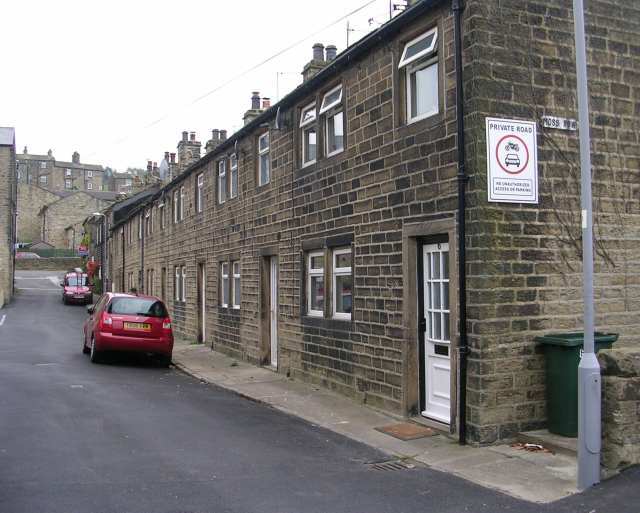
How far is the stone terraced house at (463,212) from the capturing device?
26.2 ft

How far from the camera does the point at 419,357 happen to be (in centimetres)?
924

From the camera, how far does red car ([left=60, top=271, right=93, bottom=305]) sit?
141 ft

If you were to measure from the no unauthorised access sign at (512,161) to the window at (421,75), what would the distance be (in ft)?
3.62

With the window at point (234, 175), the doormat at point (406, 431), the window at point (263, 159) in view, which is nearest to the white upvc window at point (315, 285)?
the window at point (263, 159)

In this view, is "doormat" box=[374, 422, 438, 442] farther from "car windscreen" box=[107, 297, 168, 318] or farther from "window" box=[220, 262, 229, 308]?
"window" box=[220, 262, 229, 308]

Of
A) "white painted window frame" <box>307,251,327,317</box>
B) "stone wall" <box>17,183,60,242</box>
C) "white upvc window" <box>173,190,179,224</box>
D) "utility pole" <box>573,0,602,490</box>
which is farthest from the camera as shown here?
"stone wall" <box>17,183,60,242</box>

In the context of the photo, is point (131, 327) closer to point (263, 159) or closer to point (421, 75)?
point (263, 159)

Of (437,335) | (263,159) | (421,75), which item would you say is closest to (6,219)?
(263,159)

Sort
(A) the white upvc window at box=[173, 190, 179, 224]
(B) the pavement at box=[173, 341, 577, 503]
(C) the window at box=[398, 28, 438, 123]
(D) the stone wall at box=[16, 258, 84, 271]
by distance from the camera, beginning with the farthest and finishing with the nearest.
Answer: (D) the stone wall at box=[16, 258, 84, 271]
(A) the white upvc window at box=[173, 190, 179, 224]
(C) the window at box=[398, 28, 438, 123]
(B) the pavement at box=[173, 341, 577, 503]

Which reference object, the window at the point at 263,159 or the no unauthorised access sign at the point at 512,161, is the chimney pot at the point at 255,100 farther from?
the no unauthorised access sign at the point at 512,161

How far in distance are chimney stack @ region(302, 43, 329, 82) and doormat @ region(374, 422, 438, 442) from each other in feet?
27.6

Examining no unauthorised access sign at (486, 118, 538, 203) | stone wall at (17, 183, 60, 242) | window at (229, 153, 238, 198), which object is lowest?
no unauthorised access sign at (486, 118, 538, 203)

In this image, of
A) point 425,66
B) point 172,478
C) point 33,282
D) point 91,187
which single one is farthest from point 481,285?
point 91,187

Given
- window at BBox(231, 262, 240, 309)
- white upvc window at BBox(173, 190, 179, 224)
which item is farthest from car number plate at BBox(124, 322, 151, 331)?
white upvc window at BBox(173, 190, 179, 224)
